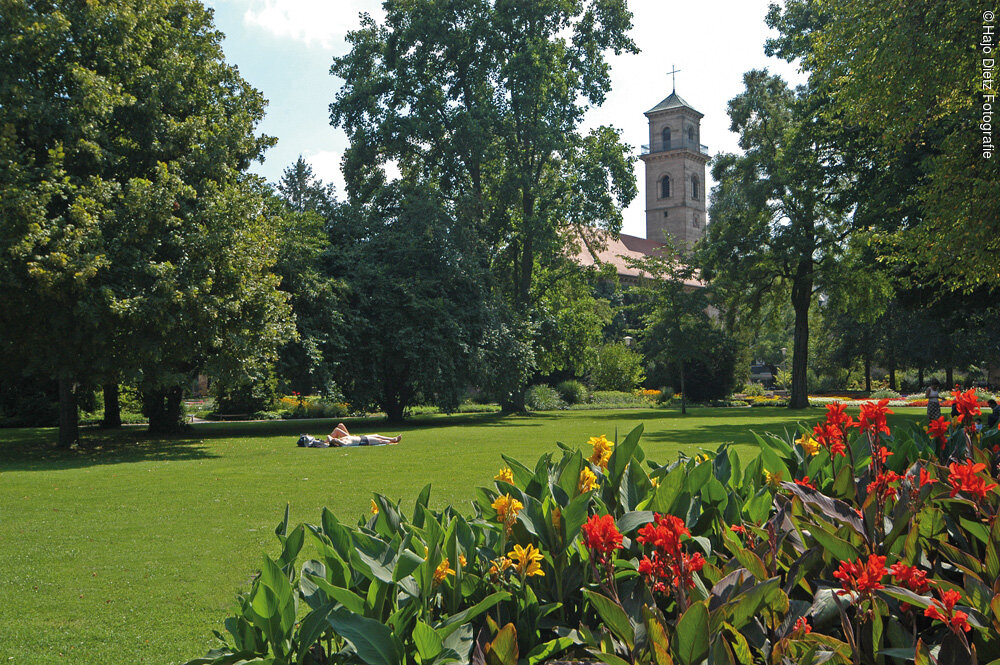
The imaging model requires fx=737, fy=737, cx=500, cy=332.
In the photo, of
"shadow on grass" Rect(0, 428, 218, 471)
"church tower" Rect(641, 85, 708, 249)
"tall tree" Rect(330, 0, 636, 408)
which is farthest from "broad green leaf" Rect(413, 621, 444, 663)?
"church tower" Rect(641, 85, 708, 249)

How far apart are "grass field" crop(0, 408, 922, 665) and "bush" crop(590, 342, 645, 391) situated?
2784 cm

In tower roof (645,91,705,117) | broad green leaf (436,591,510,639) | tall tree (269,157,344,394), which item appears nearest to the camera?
broad green leaf (436,591,510,639)

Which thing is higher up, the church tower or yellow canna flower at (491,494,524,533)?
the church tower

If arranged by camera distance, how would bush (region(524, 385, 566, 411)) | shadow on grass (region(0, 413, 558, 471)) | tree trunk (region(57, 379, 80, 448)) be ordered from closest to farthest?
shadow on grass (region(0, 413, 558, 471)), tree trunk (region(57, 379, 80, 448)), bush (region(524, 385, 566, 411))

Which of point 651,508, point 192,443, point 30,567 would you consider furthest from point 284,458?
point 651,508

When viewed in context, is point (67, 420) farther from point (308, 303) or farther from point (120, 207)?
point (308, 303)

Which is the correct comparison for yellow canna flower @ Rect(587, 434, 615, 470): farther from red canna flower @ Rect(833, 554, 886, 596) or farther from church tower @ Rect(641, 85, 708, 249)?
church tower @ Rect(641, 85, 708, 249)

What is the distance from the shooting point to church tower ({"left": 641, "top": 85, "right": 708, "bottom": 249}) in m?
91.8

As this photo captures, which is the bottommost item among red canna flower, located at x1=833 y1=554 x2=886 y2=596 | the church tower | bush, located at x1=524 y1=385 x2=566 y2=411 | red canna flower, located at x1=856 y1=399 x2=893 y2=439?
bush, located at x1=524 y1=385 x2=566 y2=411

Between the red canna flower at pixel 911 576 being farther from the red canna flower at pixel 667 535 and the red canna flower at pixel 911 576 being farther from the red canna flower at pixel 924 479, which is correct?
the red canna flower at pixel 924 479

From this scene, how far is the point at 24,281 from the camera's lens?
15414 millimetres

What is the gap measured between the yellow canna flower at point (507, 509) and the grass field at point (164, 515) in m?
2.74

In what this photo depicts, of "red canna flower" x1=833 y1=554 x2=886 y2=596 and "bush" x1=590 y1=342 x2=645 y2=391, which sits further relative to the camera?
"bush" x1=590 y1=342 x2=645 y2=391

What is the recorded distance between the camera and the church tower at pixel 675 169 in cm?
9175
